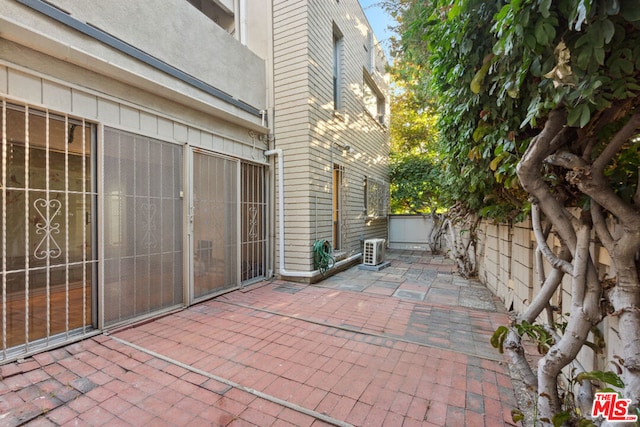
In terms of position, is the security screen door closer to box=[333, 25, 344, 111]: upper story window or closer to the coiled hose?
the coiled hose

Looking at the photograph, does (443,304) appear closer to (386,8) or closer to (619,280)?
(619,280)

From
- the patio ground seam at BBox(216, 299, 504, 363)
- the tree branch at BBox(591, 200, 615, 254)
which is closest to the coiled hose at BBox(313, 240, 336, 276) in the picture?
the patio ground seam at BBox(216, 299, 504, 363)

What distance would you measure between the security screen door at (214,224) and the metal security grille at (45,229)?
1.22 metres

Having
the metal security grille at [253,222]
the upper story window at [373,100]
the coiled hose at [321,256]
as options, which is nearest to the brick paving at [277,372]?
the metal security grille at [253,222]

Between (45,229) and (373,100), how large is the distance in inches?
336

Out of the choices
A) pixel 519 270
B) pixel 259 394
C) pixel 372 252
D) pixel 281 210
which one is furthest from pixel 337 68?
pixel 259 394

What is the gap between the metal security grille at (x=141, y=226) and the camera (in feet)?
9.86

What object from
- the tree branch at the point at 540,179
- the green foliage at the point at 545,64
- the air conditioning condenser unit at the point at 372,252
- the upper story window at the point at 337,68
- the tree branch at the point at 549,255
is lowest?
the air conditioning condenser unit at the point at 372,252

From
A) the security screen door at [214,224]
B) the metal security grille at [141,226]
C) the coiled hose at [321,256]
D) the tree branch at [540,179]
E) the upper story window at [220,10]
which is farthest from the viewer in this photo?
the upper story window at [220,10]

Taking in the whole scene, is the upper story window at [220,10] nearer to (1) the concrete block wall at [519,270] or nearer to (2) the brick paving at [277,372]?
(2) the brick paving at [277,372]

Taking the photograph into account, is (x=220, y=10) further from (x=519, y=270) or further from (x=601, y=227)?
(x=519, y=270)

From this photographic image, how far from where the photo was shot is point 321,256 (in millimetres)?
5121

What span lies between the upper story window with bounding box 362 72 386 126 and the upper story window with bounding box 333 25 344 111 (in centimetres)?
147

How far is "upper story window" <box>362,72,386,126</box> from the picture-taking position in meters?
8.09
